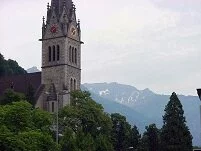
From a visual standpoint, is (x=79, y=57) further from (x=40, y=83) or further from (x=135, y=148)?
(x=135, y=148)

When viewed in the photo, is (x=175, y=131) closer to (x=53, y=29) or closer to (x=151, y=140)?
(x=151, y=140)

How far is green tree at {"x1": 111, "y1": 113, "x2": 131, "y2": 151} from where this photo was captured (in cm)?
10906

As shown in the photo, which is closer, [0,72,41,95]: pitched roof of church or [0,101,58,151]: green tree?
[0,101,58,151]: green tree

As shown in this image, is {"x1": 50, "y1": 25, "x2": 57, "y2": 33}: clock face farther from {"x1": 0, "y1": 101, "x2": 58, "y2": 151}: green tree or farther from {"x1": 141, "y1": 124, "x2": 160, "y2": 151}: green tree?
{"x1": 0, "y1": 101, "x2": 58, "y2": 151}: green tree

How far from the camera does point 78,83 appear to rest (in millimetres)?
122562

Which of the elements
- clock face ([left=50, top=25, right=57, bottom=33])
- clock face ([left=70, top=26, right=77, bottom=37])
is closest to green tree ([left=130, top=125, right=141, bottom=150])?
clock face ([left=70, top=26, right=77, bottom=37])

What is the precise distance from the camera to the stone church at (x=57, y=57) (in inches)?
4709

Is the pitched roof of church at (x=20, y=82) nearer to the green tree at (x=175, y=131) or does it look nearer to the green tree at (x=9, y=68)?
the green tree at (x=9, y=68)

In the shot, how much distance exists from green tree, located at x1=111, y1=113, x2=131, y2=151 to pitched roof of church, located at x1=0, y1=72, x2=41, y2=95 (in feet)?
55.4

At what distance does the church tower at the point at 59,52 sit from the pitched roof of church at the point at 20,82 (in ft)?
6.79

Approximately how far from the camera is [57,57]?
122 metres

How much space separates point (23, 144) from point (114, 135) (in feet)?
162

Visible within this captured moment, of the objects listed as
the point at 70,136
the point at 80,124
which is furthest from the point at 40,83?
the point at 70,136

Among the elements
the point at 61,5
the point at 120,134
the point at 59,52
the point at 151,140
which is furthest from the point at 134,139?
the point at 61,5
